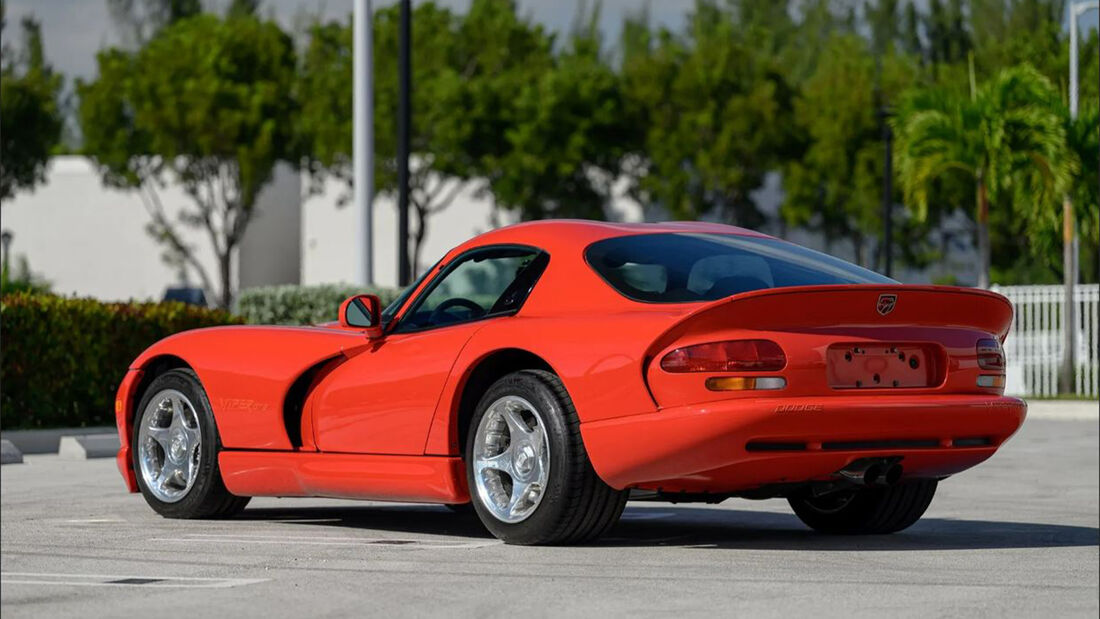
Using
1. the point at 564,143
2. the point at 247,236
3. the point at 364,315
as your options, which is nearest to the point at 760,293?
the point at 364,315

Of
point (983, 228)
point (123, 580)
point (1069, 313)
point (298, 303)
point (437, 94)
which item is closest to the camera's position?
point (123, 580)

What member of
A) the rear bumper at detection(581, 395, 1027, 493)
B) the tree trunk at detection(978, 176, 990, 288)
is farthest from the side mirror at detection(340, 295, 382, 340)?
the tree trunk at detection(978, 176, 990, 288)

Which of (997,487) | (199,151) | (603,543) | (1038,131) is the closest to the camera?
(603,543)

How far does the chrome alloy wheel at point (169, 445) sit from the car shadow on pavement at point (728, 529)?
0.37 metres

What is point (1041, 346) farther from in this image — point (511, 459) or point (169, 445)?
point (511, 459)

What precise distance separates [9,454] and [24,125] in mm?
43117

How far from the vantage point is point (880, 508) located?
8094 millimetres

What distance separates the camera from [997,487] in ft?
38.3

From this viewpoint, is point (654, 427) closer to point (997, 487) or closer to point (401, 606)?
point (401, 606)

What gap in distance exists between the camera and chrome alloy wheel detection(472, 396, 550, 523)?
7.26m

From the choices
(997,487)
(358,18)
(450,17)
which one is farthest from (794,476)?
(450,17)

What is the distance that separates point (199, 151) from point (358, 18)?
106 ft

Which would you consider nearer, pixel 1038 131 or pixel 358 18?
pixel 358 18

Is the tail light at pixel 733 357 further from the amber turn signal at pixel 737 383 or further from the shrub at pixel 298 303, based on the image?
the shrub at pixel 298 303
